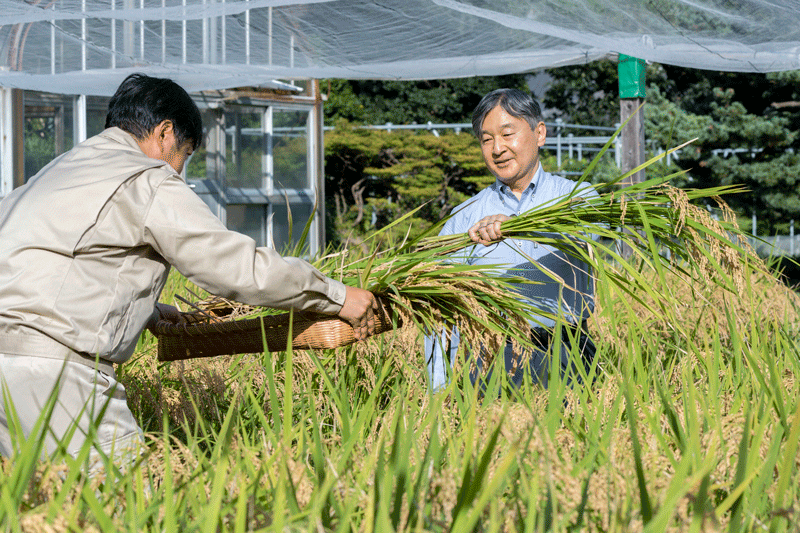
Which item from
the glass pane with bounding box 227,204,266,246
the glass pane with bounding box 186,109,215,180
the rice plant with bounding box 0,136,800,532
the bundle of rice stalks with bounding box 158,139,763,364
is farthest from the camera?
the glass pane with bounding box 227,204,266,246

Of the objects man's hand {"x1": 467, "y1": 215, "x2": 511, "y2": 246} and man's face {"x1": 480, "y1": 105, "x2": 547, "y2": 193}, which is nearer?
man's hand {"x1": 467, "y1": 215, "x2": 511, "y2": 246}

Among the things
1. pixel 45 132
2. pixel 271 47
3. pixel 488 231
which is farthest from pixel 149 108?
pixel 45 132

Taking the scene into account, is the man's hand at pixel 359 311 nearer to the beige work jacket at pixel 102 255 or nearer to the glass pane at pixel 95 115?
the beige work jacket at pixel 102 255

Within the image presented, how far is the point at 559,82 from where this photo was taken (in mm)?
15992

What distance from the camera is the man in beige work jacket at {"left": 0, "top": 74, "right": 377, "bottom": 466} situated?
1611 millimetres

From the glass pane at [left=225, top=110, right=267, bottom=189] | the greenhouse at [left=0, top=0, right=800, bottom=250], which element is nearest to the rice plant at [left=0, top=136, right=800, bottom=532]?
the greenhouse at [left=0, top=0, right=800, bottom=250]

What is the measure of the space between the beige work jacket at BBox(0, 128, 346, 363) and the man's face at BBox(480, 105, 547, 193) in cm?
105

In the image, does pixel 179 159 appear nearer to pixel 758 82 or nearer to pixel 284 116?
pixel 284 116

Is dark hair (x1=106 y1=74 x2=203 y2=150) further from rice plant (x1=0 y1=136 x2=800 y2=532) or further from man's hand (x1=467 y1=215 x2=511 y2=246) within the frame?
man's hand (x1=467 y1=215 x2=511 y2=246)

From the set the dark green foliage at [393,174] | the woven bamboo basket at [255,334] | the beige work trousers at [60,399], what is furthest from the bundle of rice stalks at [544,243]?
the dark green foliage at [393,174]

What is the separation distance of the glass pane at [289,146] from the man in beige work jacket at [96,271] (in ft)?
21.4

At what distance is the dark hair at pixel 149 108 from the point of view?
1.83 meters

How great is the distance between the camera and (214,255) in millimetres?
1658

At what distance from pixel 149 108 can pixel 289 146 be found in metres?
6.51
